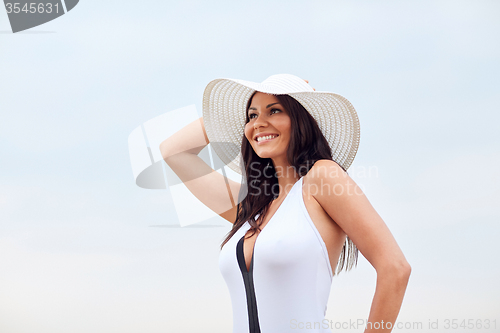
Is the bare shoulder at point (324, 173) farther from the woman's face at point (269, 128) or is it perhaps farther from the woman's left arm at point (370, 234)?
the woman's face at point (269, 128)

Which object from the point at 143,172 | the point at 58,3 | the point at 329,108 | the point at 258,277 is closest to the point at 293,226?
the point at 258,277

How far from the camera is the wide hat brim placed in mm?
1952

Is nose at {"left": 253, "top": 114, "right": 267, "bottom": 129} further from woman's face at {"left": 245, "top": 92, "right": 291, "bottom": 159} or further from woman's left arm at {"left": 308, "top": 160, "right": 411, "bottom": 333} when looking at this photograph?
woman's left arm at {"left": 308, "top": 160, "right": 411, "bottom": 333}

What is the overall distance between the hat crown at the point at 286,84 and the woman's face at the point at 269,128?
2.6 inches

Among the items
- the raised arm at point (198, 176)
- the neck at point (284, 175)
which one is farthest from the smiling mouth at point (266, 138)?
the raised arm at point (198, 176)


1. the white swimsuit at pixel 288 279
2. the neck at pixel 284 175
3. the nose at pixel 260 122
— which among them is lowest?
the white swimsuit at pixel 288 279

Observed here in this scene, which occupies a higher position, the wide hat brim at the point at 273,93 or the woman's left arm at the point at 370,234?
the wide hat brim at the point at 273,93

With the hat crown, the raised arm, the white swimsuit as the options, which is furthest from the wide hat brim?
the white swimsuit

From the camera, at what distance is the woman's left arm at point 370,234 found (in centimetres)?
146

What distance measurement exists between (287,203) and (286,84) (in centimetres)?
55

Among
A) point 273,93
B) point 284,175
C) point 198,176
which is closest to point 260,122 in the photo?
point 273,93

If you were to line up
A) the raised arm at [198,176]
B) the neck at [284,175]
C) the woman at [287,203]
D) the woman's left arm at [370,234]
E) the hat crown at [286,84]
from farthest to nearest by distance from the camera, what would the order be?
1. the raised arm at [198,176]
2. the neck at [284,175]
3. the hat crown at [286,84]
4. the woman at [287,203]
5. the woman's left arm at [370,234]

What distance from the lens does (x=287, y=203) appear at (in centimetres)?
185

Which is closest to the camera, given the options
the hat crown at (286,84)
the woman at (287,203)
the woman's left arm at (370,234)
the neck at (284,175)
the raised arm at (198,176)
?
the woman's left arm at (370,234)
